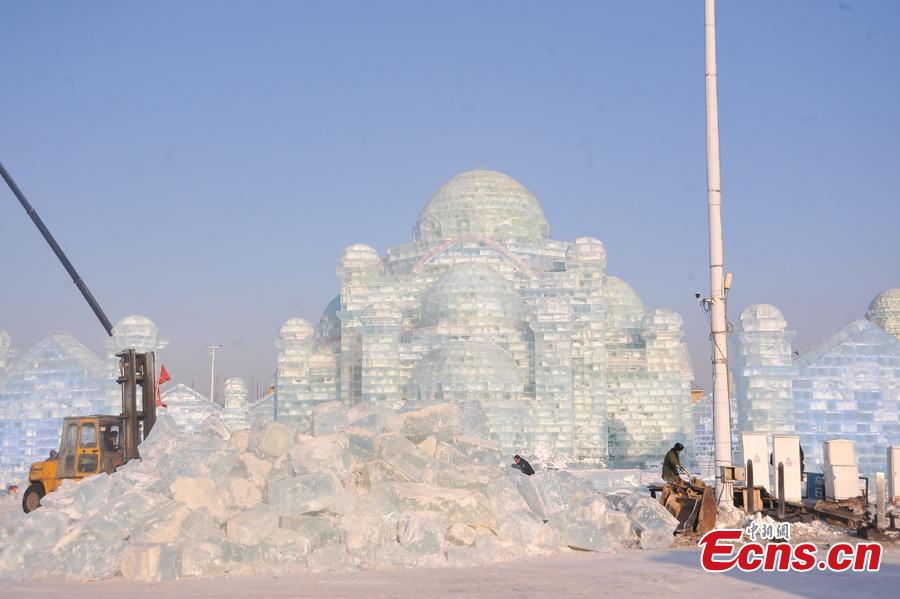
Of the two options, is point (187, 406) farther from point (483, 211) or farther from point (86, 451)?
point (86, 451)

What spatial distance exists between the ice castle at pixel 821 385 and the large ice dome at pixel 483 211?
833 centimetres

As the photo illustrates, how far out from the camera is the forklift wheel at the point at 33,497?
56.3 feet

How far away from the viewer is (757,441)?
15359 mm

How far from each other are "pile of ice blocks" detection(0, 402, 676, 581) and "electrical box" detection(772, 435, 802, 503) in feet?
8.41

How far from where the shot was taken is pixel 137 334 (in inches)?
1057

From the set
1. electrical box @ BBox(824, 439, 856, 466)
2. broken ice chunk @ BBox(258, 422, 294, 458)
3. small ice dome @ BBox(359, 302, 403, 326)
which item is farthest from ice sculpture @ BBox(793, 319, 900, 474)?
broken ice chunk @ BBox(258, 422, 294, 458)

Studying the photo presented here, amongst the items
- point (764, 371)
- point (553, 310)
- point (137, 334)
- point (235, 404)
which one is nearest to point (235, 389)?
point (235, 404)

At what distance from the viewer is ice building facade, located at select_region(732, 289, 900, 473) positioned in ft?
80.5

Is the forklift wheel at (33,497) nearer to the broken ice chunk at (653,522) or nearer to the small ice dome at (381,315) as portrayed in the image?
the broken ice chunk at (653,522)

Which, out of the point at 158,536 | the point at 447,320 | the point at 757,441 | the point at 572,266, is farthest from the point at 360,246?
the point at 158,536

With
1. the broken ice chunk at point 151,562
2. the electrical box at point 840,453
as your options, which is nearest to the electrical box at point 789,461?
the electrical box at point 840,453

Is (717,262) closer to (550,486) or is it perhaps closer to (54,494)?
(550,486)

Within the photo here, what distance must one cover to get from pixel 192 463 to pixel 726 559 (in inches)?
247

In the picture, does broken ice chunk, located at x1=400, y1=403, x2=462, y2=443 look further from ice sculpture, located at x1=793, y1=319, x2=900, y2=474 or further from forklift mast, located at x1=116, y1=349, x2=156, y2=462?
ice sculpture, located at x1=793, y1=319, x2=900, y2=474
